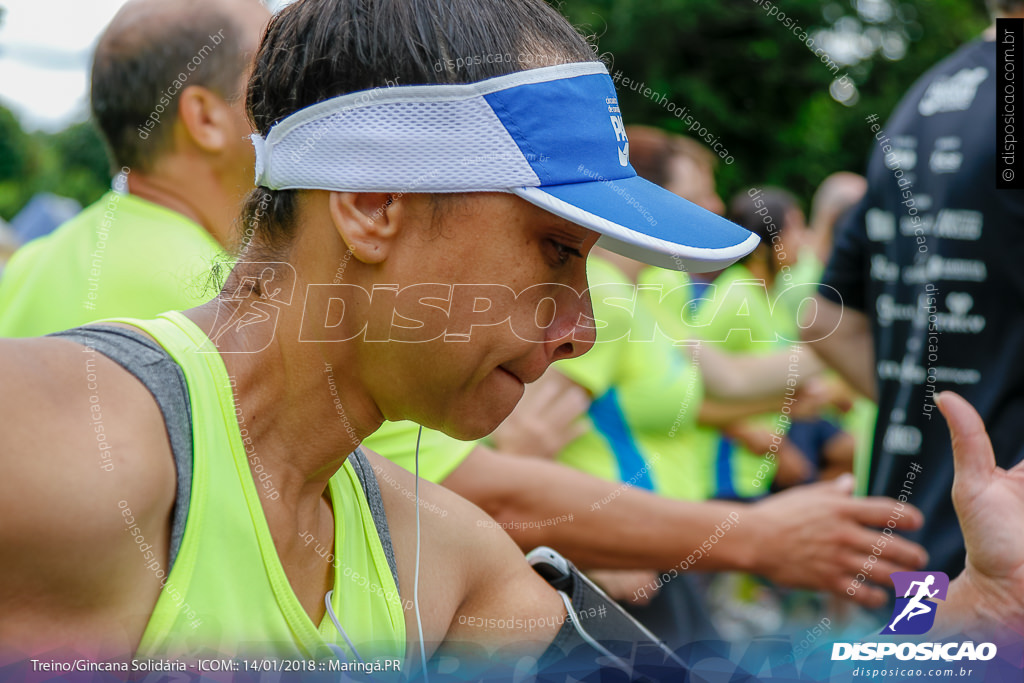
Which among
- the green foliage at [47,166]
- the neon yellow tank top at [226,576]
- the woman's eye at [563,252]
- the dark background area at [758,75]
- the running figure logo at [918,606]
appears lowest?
the green foliage at [47,166]

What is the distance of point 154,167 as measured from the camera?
91.6 inches

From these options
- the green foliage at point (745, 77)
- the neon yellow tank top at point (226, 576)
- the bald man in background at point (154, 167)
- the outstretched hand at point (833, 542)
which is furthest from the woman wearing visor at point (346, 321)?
the green foliage at point (745, 77)

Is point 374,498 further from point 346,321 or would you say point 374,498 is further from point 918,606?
point 918,606

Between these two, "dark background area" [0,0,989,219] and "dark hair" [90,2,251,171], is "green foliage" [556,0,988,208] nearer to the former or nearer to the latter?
"dark background area" [0,0,989,219]

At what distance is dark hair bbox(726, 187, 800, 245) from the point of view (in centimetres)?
504

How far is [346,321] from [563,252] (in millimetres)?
339

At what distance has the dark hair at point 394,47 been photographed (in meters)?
1.28

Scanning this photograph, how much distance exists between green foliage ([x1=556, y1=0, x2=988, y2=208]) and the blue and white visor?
7876 mm

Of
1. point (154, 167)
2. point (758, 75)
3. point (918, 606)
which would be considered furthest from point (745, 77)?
point (918, 606)

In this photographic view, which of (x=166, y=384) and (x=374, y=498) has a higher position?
(x=166, y=384)

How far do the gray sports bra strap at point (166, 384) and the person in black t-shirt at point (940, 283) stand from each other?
1853 mm

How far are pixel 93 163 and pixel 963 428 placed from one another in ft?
68.4

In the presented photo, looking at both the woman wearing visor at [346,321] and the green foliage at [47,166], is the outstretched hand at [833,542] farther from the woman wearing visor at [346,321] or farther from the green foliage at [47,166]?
the green foliage at [47,166]

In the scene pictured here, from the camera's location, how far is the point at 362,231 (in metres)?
1.31
